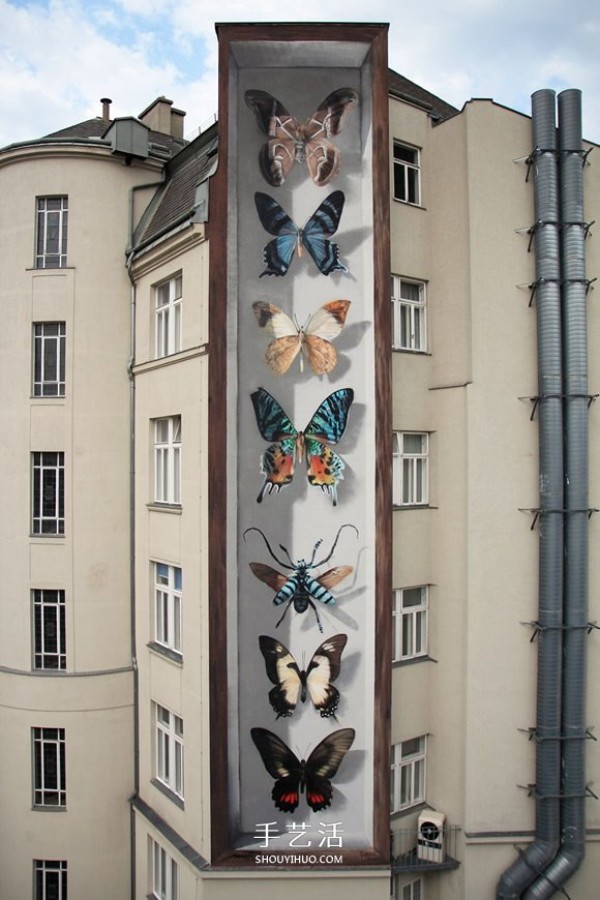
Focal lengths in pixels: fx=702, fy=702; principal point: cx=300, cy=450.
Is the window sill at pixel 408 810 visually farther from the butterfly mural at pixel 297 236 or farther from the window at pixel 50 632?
the butterfly mural at pixel 297 236

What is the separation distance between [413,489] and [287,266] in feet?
15.5

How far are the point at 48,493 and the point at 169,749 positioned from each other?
566 centimetres

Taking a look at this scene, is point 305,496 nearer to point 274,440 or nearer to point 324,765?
point 274,440

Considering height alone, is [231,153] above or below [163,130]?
below

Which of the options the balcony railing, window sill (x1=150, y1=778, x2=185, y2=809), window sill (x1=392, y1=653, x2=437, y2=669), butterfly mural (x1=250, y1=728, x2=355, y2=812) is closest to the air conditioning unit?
the balcony railing

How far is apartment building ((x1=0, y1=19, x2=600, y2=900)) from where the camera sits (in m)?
12.6

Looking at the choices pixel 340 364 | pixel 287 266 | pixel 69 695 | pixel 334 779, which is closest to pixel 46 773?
pixel 69 695

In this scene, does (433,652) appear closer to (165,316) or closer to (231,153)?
(165,316)

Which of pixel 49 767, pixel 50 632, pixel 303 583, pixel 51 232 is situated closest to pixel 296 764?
pixel 303 583

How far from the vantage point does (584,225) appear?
12.8 metres

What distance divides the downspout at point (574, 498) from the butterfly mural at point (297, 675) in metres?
4.36

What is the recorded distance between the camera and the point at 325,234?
39.8 ft

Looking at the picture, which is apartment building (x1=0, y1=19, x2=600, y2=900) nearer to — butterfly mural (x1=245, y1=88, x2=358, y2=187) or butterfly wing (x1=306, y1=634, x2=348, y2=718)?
butterfly mural (x1=245, y1=88, x2=358, y2=187)

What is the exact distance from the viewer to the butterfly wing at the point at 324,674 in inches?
470
